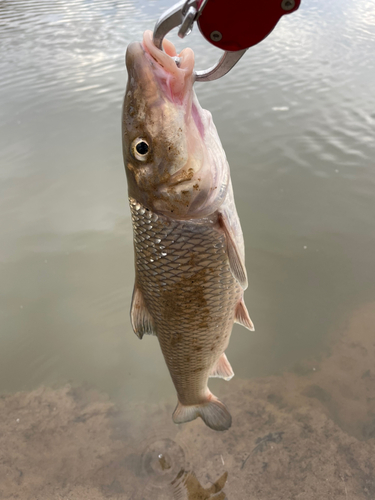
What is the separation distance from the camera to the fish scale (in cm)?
142

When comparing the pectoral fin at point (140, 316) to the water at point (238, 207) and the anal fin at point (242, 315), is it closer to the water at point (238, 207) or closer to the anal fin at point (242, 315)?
the anal fin at point (242, 315)

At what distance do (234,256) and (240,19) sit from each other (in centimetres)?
77

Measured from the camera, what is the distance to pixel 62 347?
3152mm

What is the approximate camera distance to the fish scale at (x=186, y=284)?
4.66ft

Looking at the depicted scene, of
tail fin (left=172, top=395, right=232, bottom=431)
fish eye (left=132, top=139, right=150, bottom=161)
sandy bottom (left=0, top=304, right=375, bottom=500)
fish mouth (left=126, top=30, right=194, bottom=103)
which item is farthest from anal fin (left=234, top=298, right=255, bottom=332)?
sandy bottom (left=0, top=304, right=375, bottom=500)

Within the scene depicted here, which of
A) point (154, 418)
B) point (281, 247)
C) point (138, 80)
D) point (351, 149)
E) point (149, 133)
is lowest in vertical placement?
point (154, 418)

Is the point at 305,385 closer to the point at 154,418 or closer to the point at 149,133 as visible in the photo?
the point at 154,418

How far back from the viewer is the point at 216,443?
2500 mm

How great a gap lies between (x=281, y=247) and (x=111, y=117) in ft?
11.7

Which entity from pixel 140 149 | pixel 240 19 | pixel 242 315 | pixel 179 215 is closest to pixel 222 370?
pixel 242 315

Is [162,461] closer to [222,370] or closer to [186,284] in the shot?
[222,370]

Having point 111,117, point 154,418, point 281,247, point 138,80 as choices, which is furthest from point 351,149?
point 138,80

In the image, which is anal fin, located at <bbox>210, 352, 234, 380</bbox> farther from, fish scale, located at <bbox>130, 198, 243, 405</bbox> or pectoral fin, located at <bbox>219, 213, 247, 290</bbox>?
pectoral fin, located at <bbox>219, 213, 247, 290</bbox>

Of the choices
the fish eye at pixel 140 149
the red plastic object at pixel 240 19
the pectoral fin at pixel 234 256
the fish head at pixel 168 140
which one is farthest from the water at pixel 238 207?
the red plastic object at pixel 240 19
